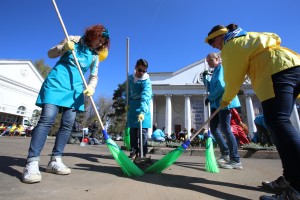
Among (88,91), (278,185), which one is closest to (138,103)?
(88,91)

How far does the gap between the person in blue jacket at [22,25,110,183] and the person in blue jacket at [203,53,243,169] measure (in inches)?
78.4

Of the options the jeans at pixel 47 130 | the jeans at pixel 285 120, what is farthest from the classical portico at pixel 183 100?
the jeans at pixel 285 120

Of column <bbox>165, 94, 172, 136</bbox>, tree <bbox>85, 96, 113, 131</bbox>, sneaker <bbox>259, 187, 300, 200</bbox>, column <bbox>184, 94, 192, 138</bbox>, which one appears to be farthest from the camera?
tree <bbox>85, 96, 113, 131</bbox>

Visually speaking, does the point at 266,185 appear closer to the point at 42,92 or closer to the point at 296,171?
the point at 296,171

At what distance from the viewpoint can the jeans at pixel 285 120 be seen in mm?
1662

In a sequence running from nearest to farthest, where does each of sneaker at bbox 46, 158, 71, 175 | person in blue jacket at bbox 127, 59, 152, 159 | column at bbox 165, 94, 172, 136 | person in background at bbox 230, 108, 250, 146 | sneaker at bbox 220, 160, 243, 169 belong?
sneaker at bbox 46, 158, 71, 175, sneaker at bbox 220, 160, 243, 169, person in blue jacket at bbox 127, 59, 152, 159, person in background at bbox 230, 108, 250, 146, column at bbox 165, 94, 172, 136

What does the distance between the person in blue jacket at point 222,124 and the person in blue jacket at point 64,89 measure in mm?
1992

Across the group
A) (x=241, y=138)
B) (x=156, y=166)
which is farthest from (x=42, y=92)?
(x=241, y=138)

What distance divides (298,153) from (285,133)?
6.6 inches

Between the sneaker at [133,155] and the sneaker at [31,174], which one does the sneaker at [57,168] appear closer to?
the sneaker at [31,174]

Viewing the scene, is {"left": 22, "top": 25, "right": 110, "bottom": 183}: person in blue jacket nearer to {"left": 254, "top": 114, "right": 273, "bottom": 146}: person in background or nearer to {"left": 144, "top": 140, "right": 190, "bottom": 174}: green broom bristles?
{"left": 144, "top": 140, "right": 190, "bottom": 174}: green broom bristles

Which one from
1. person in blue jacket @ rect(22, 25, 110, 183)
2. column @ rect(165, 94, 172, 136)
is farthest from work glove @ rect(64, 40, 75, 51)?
column @ rect(165, 94, 172, 136)

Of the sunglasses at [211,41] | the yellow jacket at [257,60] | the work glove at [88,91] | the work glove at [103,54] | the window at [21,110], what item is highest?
the window at [21,110]

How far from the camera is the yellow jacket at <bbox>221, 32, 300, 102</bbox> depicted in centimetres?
186
